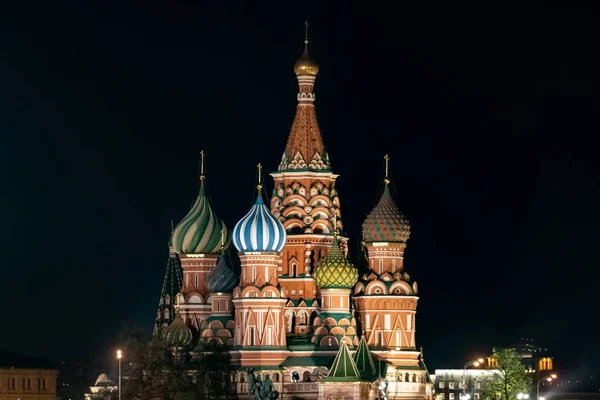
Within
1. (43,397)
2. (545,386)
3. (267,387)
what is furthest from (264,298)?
(545,386)

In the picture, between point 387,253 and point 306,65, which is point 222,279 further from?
point 306,65

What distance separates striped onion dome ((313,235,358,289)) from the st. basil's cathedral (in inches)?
1.3

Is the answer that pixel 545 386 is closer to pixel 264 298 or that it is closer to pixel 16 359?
pixel 16 359

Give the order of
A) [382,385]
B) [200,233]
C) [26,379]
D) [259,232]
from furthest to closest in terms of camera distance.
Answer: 1. [26,379]
2. [200,233]
3. [259,232]
4. [382,385]

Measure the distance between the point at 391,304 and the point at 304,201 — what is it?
15.3 ft

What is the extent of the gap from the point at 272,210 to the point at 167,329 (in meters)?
5.51

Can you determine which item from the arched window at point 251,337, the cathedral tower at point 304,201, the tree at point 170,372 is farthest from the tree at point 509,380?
the tree at point 170,372

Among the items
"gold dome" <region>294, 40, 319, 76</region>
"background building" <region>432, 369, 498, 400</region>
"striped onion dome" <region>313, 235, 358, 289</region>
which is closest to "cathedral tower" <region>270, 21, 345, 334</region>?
"gold dome" <region>294, 40, 319, 76</region>

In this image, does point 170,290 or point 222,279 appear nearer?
point 222,279

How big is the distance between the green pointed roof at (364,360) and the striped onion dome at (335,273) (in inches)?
83.7

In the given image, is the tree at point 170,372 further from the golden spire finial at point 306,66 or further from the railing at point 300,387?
the golden spire finial at point 306,66

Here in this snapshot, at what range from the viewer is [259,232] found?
70438mm

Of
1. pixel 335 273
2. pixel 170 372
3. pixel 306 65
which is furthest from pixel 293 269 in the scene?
pixel 306 65

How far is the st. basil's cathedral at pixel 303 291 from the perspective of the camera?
70438 mm
